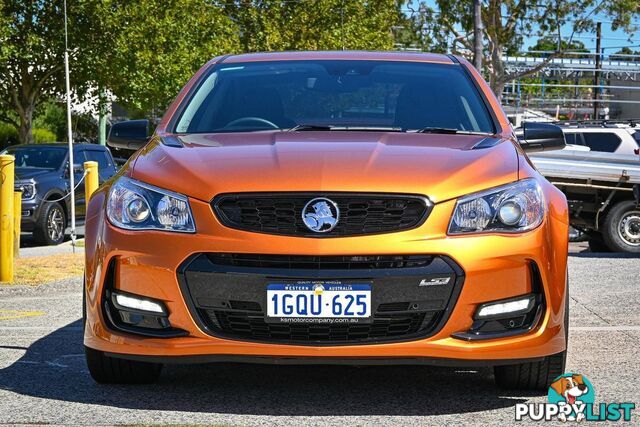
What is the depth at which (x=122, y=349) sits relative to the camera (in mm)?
5355

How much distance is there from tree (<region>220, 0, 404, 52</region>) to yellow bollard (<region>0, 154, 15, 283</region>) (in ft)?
122

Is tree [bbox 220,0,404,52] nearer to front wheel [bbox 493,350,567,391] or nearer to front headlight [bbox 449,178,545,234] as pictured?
front wheel [bbox 493,350,567,391]

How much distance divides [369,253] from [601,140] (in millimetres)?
18261

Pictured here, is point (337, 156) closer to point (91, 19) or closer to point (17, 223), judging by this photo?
point (17, 223)

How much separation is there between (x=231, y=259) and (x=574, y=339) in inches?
117

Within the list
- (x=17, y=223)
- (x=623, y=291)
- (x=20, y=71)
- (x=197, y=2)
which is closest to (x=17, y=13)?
(x=20, y=71)

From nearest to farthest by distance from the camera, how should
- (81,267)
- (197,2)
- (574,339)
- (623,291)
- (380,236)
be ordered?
(380,236)
(574,339)
(623,291)
(81,267)
(197,2)

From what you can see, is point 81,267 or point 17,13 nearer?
point 81,267

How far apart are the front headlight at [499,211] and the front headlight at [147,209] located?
1062 millimetres

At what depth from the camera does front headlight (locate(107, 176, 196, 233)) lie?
524 cm

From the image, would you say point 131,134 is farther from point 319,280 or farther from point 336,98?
point 319,280

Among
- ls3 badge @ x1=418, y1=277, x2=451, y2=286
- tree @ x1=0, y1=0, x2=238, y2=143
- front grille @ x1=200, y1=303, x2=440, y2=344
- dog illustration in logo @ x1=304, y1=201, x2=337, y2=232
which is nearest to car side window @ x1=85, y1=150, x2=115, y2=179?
tree @ x1=0, y1=0, x2=238, y2=143

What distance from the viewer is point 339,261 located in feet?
16.6

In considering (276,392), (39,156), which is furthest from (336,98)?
(39,156)
